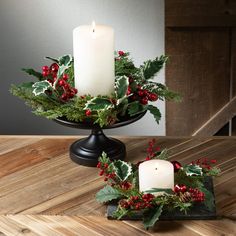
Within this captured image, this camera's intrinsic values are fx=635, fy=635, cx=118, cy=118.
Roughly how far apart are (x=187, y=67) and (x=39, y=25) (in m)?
0.65

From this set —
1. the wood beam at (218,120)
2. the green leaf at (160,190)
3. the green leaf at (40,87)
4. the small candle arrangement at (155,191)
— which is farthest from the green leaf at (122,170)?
the wood beam at (218,120)

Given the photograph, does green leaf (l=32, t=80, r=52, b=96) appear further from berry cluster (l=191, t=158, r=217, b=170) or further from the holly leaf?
berry cluster (l=191, t=158, r=217, b=170)

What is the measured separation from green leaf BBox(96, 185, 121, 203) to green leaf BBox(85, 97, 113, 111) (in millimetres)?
179

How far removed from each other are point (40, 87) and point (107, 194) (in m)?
0.31

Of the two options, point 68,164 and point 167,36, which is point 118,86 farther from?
point 167,36

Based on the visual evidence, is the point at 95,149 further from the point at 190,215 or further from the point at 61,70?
the point at 190,215

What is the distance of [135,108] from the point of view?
56.4 inches

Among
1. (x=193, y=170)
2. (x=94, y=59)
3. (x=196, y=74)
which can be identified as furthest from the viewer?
(x=196, y=74)

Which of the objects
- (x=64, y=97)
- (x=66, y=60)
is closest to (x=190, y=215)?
(x=64, y=97)

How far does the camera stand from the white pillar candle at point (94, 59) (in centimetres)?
144

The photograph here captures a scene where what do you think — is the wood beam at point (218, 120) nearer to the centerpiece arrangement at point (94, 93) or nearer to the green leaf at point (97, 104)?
the centerpiece arrangement at point (94, 93)

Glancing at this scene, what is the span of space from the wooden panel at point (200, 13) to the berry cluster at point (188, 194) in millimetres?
1436

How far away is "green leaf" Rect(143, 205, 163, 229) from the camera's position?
4.04 feet

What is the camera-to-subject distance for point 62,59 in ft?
5.14
